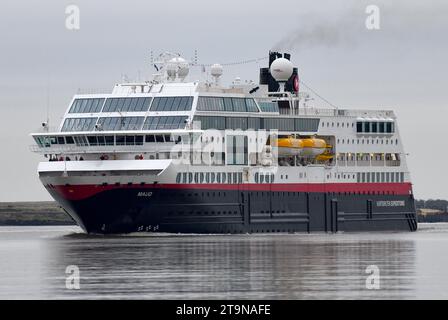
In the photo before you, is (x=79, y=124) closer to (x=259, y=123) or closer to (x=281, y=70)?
(x=259, y=123)

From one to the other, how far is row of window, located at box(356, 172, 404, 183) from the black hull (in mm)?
1304

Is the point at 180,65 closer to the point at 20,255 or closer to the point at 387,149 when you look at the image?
the point at 387,149

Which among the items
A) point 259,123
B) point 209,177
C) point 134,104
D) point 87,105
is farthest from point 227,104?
point 87,105

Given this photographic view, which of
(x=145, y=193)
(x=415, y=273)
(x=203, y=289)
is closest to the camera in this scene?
(x=203, y=289)

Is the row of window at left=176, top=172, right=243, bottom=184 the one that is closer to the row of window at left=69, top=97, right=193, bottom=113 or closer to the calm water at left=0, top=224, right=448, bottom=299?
the calm water at left=0, top=224, right=448, bottom=299

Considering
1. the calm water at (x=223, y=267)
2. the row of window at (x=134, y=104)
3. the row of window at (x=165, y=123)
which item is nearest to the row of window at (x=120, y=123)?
the row of window at (x=165, y=123)

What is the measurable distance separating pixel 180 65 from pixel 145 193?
13.6 m

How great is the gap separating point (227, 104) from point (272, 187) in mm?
6890

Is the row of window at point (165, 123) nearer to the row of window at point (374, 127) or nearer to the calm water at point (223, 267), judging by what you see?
the calm water at point (223, 267)

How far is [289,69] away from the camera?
123 metres

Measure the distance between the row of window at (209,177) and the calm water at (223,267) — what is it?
3886 millimetres
